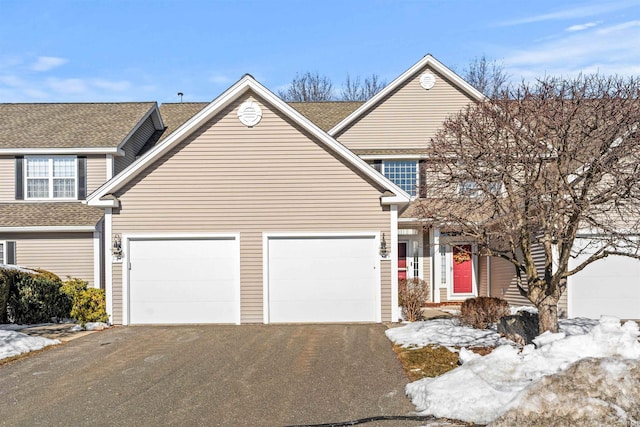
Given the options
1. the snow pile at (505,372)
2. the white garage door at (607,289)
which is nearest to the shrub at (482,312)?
the white garage door at (607,289)

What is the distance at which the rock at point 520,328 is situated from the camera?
40.6 feet

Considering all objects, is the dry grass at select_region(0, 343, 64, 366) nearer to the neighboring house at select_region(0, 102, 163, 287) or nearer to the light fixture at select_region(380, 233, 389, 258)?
the light fixture at select_region(380, 233, 389, 258)

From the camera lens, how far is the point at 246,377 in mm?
10164

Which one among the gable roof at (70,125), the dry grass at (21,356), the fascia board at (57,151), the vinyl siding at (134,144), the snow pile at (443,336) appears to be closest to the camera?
the dry grass at (21,356)

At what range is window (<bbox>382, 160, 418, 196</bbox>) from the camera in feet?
73.4

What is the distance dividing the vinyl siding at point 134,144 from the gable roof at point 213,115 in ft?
21.7

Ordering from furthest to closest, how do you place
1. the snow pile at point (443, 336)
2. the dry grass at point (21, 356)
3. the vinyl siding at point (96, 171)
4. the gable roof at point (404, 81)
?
the gable roof at point (404, 81)
the vinyl siding at point (96, 171)
the snow pile at point (443, 336)
the dry grass at point (21, 356)

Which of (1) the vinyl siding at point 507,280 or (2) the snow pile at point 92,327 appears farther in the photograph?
(1) the vinyl siding at point 507,280

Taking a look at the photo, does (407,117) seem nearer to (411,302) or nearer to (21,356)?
(411,302)

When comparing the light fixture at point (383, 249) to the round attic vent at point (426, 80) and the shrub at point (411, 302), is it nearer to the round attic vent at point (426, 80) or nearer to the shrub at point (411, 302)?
the shrub at point (411, 302)

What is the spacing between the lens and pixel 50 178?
21.8m

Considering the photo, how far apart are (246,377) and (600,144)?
257 inches

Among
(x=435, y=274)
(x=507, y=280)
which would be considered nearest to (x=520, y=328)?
(x=507, y=280)

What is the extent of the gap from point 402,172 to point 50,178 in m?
11.4
